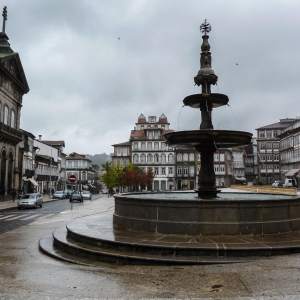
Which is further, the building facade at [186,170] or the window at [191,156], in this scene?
the window at [191,156]

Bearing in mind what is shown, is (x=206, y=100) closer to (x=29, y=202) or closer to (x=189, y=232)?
(x=189, y=232)

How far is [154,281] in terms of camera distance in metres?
5.96

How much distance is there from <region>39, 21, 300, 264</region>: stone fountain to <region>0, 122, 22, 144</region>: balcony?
35271mm

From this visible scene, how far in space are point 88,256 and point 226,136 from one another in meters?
5.70

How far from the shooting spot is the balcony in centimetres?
4284

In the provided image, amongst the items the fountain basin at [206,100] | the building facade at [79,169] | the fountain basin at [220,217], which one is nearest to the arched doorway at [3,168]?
the fountain basin at [206,100]

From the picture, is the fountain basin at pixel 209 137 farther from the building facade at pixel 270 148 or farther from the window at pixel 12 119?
the building facade at pixel 270 148

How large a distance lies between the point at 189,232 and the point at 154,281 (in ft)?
10.3

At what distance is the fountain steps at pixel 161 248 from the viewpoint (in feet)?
23.8

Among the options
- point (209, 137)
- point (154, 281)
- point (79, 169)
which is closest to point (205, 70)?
point (209, 137)

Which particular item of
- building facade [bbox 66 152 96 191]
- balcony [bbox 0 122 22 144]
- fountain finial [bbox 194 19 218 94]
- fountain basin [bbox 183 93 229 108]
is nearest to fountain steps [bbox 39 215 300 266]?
fountain basin [bbox 183 93 229 108]

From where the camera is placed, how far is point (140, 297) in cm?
519

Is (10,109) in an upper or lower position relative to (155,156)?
upper

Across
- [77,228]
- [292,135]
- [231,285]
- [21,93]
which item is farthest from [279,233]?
[292,135]
